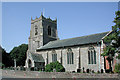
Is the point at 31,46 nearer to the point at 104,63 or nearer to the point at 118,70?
the point at 104,63

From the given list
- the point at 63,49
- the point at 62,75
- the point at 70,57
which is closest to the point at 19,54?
the point at 63,49

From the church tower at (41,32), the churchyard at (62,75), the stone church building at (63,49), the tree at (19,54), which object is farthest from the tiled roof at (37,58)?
the tree at (19,54)

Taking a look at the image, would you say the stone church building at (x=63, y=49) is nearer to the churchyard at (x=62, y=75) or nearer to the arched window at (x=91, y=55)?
the arched window at (x=91, y=55)

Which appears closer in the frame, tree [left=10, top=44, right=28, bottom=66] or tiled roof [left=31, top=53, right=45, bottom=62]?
tiled roof [left=31, top=53, right=45, bottom=62]

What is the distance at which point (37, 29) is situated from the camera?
48.0 meters

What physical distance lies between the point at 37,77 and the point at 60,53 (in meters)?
12.8

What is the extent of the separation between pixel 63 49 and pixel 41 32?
13.2 meters

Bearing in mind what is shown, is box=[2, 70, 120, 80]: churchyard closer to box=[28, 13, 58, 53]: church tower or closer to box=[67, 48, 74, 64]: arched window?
box=[67, 48, 74, 64]: arched window

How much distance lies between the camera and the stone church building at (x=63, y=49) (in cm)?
2988

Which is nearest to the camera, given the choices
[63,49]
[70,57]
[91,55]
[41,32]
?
[91,55]

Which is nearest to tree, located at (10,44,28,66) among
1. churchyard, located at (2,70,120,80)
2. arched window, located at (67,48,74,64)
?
churchyard, located at (2,70,120,80)

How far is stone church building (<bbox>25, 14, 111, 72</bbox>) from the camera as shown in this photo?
29875 millimetres

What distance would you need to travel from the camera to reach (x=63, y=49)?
117 feet

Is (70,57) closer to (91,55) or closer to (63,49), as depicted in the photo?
(63,49)
